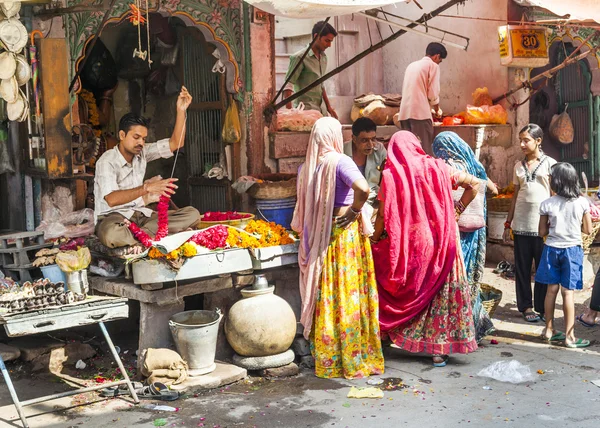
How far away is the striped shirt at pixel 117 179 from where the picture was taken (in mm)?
6832

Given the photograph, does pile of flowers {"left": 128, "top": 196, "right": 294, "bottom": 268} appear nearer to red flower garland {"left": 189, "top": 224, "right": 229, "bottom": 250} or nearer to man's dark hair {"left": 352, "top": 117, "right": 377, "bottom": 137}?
red flower garland {"left": 189, "top": 224, "right": 229, "bottom": 250}

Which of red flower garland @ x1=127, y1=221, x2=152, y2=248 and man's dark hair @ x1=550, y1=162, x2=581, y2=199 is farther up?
man's dark hair @ x1=550, y1=162, x2=581, y2=199

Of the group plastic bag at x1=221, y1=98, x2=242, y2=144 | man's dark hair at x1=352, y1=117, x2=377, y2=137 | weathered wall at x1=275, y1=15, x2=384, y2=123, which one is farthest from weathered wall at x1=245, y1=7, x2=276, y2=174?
weathered wall at x1=275, y1=15, x2=384, y2=123

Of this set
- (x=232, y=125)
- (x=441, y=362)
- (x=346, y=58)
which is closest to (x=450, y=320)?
(x=441, y=362)

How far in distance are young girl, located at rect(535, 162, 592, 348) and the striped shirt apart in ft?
11.5

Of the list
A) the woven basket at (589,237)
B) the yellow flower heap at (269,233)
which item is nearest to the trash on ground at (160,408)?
the yellow flower heap at (269,233)

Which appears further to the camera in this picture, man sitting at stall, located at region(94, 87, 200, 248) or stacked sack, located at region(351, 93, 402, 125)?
stacked sack, located at region(351, 93, 402, 125)

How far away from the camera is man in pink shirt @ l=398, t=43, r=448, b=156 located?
10.2 meters

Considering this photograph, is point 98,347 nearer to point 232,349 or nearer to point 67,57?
point 232,349

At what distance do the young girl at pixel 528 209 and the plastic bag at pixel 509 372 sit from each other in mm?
1632

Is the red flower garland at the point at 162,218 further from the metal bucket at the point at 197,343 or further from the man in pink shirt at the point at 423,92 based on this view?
the man in pink shirt at the point at 423,92

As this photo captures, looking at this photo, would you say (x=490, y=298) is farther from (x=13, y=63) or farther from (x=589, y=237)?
(x=13, y=63)

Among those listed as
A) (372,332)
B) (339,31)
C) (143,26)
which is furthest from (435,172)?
(339,31)

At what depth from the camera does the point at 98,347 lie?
7316mm
